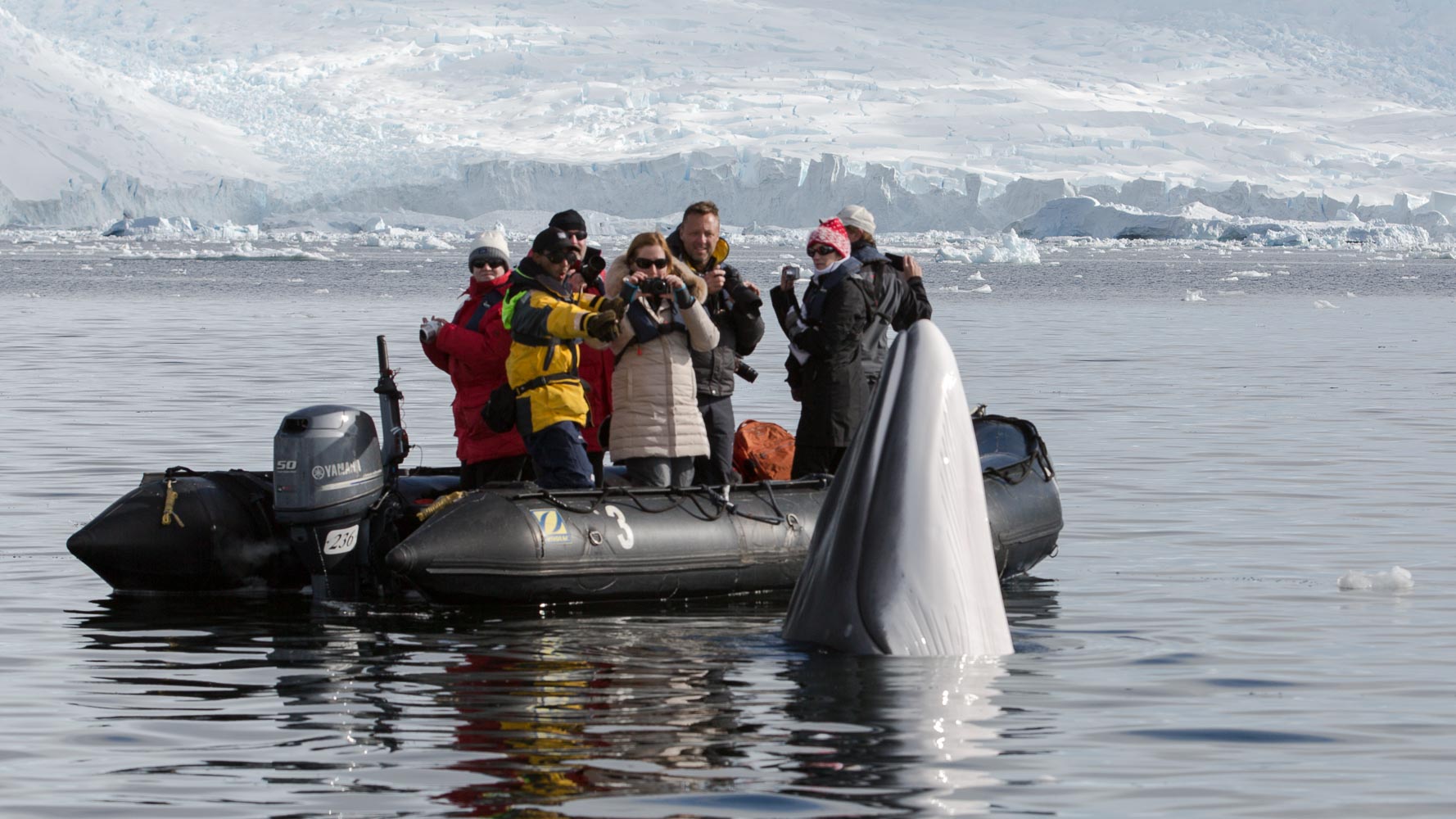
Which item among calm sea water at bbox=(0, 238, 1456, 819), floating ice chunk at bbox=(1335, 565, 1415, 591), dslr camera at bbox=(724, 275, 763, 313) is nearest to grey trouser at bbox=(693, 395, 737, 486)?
dslr camera at bbox=(724, 275, 763, 313)

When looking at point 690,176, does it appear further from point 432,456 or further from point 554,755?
point 554,755

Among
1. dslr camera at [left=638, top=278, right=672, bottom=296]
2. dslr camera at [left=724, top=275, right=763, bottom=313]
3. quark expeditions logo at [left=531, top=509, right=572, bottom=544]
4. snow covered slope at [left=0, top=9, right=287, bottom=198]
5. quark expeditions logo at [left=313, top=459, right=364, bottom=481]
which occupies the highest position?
snow covered slope at [left=0, top=9, right=287, bottom=198]

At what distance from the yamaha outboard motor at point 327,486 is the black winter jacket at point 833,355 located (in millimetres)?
2051

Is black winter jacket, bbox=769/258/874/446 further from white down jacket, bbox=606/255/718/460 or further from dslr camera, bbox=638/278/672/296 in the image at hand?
dslr camera, bbox=638/278/672/296

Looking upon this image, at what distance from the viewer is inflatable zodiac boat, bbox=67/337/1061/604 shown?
8656mm

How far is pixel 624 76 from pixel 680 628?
519 ft

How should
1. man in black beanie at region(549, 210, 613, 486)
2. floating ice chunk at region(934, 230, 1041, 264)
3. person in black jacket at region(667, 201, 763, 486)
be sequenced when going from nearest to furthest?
person in black jacket at region(667, 201, 763, 486) → man in black beanie at region(549, 210, 613, 486) → floating ice chunk at region(934, 230, 1041, 264)

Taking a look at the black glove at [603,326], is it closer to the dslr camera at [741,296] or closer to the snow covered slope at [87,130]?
the dslr camera at [741,296]

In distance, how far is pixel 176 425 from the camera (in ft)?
55.8

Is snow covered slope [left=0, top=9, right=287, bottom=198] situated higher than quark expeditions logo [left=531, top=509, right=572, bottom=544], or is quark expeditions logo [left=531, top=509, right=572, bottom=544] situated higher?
snow covered slope [left=0, top=9, right=287, bottom=198]

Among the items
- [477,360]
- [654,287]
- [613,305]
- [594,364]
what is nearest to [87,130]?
[594,364]

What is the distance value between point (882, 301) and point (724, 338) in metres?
0.82

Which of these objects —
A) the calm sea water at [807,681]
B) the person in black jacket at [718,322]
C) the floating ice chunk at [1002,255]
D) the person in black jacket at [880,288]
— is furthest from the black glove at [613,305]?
the floating ice chunk at [1002,255]

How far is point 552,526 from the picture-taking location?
873cm
